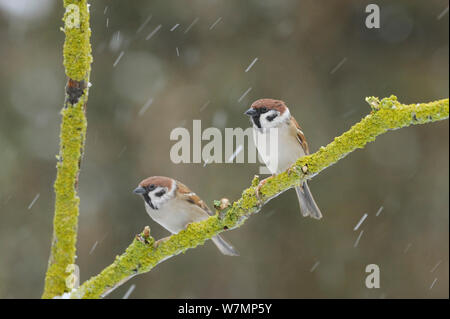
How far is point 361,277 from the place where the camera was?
5602 millimetres

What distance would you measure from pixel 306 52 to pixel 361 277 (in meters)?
2.51

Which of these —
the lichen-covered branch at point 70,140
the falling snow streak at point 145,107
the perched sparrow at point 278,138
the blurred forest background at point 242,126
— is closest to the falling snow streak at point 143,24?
the blurred forest background at point 242,126

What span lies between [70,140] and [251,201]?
0.54 meters

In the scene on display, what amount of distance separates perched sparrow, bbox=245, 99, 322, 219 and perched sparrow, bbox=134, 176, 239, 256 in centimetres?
44

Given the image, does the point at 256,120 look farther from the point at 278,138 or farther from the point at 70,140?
the point at 70,140

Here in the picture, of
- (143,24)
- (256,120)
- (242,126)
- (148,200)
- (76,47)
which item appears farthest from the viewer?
(143,24)

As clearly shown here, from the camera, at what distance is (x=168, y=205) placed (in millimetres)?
2627

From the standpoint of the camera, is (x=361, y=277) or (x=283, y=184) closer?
(x=283, y=184)

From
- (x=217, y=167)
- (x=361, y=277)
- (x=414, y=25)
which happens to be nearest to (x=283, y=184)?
(x=217, y=167)

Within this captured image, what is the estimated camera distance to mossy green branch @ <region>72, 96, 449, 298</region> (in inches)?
50.8

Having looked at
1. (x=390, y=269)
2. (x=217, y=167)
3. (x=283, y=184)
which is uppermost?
(x=217, y=167)

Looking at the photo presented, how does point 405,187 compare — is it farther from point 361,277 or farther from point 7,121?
point 7,121

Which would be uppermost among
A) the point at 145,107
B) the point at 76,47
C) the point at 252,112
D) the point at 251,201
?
the point at 145,107

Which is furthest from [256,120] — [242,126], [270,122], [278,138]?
[242,126]
